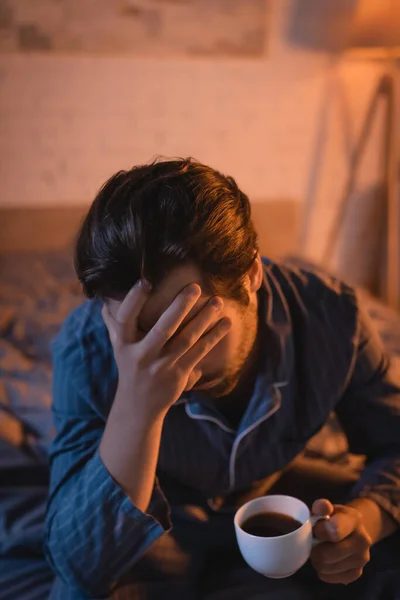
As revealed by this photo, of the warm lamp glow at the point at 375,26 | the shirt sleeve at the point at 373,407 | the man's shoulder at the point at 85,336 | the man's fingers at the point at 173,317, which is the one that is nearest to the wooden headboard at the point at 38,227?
the warm lamp glow at the point at 375,26

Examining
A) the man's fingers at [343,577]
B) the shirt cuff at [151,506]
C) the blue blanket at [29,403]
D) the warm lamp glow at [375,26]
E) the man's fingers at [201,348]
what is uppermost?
the warm lamp glow at [375,26]

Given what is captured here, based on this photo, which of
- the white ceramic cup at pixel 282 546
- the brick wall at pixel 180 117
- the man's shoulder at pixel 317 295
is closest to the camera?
the white ceramic cup at pixel 282 546

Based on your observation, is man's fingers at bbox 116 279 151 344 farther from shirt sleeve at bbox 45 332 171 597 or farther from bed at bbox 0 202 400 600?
bed at bbox 0 202 400 600

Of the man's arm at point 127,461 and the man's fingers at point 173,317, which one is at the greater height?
the man's fingers at point 173,317

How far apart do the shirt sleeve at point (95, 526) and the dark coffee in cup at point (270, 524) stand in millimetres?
104

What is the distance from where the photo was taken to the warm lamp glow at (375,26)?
76.9 inches

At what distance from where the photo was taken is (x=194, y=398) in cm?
78

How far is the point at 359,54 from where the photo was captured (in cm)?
240

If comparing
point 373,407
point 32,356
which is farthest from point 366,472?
point 32,356

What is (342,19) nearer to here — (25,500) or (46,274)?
(46,274)

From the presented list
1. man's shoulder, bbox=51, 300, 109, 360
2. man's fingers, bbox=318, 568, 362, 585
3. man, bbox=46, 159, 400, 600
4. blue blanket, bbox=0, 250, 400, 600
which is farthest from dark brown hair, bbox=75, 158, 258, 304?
blue blanket, bbox=0, 250, 400, 600

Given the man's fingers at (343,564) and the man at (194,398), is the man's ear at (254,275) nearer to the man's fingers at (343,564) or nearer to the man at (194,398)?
the man at (194,398)

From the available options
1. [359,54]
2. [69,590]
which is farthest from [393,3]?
[69,590]

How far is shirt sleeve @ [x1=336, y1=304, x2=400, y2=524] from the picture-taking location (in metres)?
0.83
